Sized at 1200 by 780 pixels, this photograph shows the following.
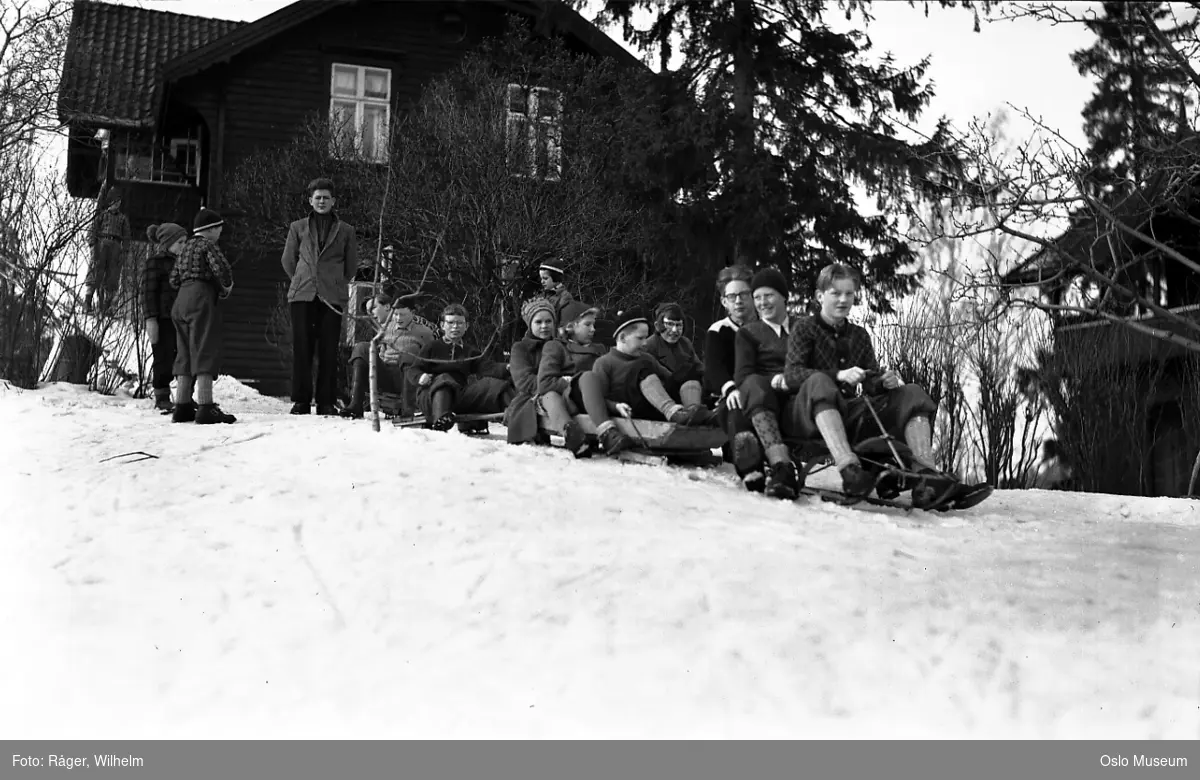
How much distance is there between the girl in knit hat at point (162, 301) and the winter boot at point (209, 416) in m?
1.28

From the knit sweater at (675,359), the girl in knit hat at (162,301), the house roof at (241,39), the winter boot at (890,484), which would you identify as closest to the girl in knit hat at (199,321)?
the girl in knit hat at (162,301)

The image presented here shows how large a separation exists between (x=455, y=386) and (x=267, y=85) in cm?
1259

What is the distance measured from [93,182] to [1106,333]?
1457 centimetres

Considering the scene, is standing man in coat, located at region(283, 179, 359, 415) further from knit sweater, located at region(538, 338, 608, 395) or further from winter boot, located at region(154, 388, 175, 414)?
knit sweater, located at region(538, 338, 608, 395)

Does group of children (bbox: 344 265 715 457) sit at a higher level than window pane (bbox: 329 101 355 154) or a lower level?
lower

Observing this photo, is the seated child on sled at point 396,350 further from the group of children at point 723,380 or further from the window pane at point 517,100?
the window pane at point 517,100

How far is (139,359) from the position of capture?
12.6 m

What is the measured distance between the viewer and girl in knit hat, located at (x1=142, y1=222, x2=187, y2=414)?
1017 cm

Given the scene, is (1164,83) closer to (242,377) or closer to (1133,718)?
(1133,718)

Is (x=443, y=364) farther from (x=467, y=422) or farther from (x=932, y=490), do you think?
(x=932, y=490)

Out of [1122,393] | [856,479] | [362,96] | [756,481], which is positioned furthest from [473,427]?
[362,96]

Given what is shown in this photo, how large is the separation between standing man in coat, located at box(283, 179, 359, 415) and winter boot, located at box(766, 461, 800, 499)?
13.8ft

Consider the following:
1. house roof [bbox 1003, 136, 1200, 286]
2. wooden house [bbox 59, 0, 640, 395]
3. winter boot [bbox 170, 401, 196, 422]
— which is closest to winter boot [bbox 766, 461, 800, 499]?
house roof [bbox 1003, 136, 1200, 286]
